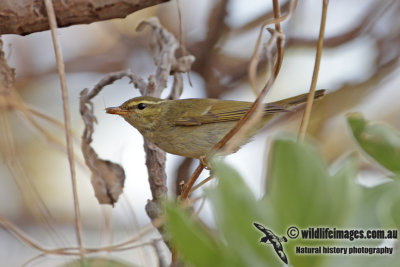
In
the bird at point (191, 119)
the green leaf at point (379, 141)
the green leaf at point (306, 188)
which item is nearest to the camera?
the green leaf at point (306, 188)

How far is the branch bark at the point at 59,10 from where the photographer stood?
4.46ft

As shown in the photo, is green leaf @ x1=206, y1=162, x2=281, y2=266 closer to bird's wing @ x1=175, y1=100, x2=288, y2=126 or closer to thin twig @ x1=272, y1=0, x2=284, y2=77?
thin twig @ x1=272, y1=0, x2=284, y2=77

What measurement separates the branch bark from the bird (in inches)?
27.9

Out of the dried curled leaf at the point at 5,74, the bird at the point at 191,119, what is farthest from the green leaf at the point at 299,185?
the bird at the point at 191,119

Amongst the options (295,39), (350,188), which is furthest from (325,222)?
(295,39)

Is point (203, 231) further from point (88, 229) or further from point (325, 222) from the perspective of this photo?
point (88, 229)

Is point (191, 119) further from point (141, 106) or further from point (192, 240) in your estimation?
point (192, 240)

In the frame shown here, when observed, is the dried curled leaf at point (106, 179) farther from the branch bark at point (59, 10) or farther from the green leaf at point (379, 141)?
the green leaf at point (379, 141)

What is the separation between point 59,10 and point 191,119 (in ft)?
3.43

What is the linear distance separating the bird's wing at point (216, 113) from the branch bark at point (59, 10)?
94 cm

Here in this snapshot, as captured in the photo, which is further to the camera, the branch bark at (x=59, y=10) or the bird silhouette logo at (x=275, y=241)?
the branch bark at (x=59, y=10)

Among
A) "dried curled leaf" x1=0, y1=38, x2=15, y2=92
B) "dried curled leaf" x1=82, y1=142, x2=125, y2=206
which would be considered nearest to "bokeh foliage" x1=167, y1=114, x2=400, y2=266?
"dried curled leaf" x1=82, y1=142, x2=125, y2=206

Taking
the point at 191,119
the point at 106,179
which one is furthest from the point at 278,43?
the point at 191,119

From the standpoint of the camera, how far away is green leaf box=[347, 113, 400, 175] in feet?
2.22
